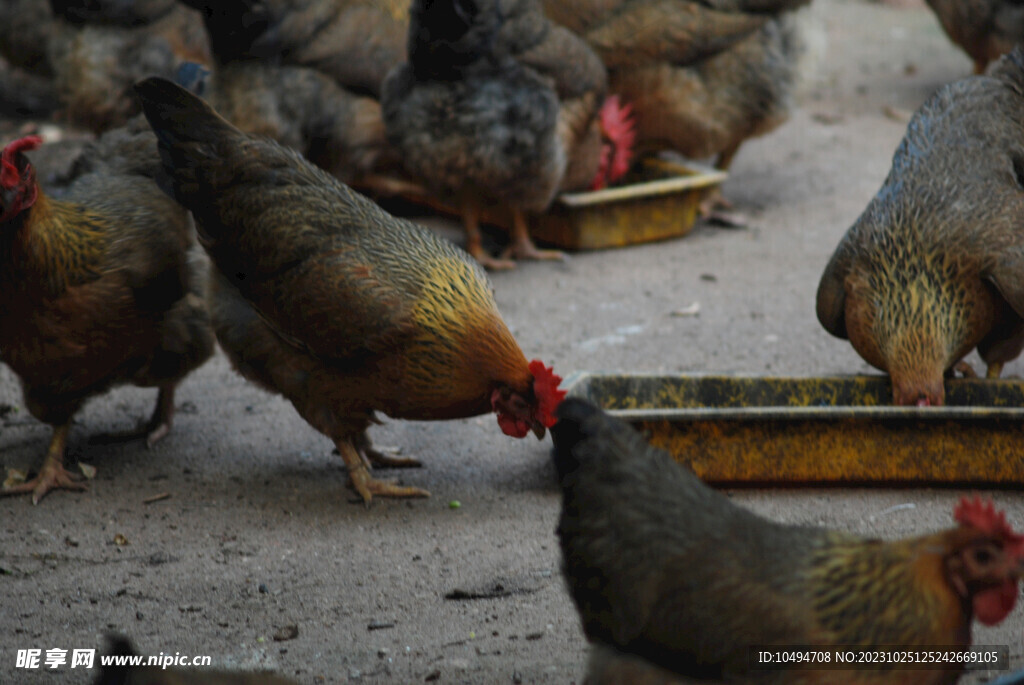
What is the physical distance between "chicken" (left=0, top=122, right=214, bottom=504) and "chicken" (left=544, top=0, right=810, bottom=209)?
349 cm

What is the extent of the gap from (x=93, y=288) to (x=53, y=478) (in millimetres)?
774

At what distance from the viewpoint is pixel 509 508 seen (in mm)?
3639

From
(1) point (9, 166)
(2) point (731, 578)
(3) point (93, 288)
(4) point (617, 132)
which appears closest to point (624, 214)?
(4) point (617, 132)

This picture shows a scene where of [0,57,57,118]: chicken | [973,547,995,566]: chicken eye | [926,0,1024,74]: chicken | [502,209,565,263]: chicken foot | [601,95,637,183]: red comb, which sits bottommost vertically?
[0,57,57,118]: chicken

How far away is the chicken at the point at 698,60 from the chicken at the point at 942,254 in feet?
8.76

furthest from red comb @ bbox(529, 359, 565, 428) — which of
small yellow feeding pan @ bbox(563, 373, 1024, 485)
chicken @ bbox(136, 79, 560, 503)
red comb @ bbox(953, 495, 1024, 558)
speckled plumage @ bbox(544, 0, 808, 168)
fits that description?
speckled plumage @ bbox(544, 0, 808, 168)

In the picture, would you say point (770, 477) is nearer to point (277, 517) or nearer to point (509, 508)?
point (509, 508)

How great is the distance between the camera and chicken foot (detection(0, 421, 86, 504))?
380 centimetres

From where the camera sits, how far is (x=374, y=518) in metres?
3.64

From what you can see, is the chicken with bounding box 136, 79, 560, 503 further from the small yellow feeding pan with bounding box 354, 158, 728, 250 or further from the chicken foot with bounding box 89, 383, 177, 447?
the small yellow feeding pan with bounding box 354, 158, 728, 250

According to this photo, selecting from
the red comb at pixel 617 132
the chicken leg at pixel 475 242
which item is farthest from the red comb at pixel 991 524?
the red comb at pixel 617 132

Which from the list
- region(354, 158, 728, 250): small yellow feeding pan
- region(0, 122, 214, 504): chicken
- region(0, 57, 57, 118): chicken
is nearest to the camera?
region(0, 122, 214, 504): chicken

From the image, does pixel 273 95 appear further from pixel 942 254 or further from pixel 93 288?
pixel 942 254

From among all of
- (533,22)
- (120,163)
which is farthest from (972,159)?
(120,163)
